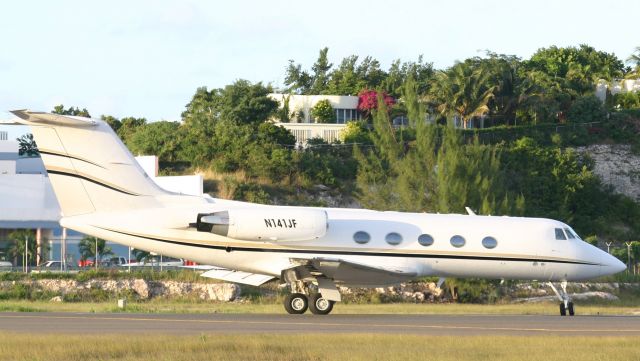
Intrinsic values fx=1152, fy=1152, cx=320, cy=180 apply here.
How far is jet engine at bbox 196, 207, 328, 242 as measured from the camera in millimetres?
27594

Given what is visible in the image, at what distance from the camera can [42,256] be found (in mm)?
49438

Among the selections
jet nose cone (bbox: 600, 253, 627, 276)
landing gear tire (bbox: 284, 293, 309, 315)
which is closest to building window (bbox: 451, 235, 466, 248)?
landing gear tire (bbox: 284, 293, 309, 315)

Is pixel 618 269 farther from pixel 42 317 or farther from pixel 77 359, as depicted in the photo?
pixel 77 359

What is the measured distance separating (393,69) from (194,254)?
5710cm

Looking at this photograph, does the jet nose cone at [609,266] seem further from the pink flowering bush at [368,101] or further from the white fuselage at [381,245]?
the pink flowering bush at [368,101]

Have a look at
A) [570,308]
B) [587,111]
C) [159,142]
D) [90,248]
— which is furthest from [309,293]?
[587,111]

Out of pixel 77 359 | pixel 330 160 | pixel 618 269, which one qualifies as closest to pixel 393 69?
pixel 330 160

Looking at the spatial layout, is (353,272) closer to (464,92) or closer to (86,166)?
(86,166)

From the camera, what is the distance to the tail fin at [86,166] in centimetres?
2714

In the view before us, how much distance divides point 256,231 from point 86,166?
433 centimetres

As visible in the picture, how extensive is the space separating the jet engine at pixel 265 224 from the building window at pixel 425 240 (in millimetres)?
2515

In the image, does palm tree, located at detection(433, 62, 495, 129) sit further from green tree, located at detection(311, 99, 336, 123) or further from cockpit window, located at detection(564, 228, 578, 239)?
cockpit window, located at detection(564, 228, 578, 239)

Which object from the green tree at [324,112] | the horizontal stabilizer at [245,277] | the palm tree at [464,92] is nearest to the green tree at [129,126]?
the green tree at [324,112]

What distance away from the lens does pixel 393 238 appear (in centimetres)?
2858
